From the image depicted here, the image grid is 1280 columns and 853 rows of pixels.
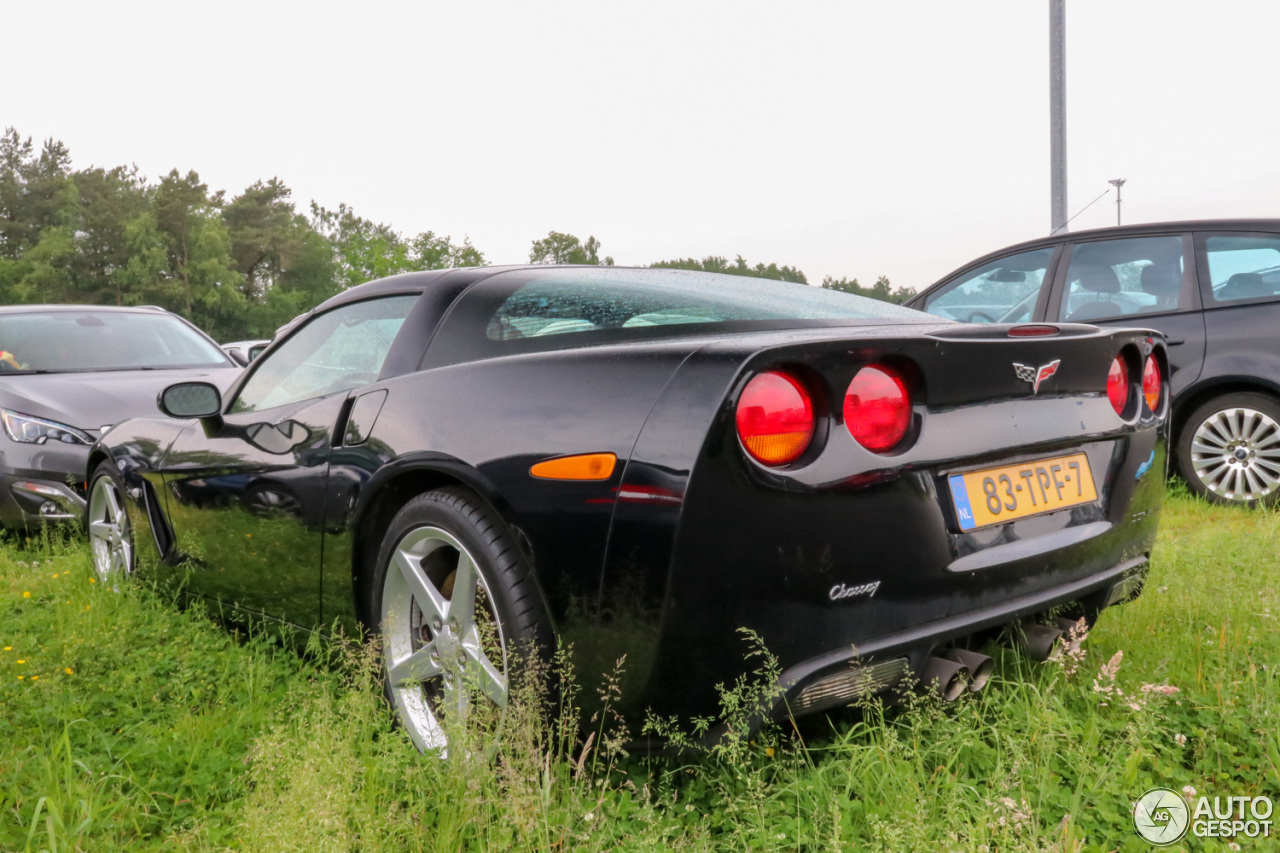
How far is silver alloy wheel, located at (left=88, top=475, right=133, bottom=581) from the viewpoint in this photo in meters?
4.37

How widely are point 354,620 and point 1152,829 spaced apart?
194cm

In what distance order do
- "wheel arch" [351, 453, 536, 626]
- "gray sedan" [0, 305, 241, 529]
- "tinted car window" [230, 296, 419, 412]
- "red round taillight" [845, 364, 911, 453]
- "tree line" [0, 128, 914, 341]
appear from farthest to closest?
"tree line" [0, 128, 914, 341]
"gray sedan" [0, 305, 241, 529]
"tinted car window" [230, 296, 419, 412]
"wheel arch" [351, 453, 536, 626]
"red round taillight" [845, 364, 911, 453]

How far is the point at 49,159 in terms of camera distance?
2525 inches

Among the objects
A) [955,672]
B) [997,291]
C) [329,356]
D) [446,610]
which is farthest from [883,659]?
[997,291]

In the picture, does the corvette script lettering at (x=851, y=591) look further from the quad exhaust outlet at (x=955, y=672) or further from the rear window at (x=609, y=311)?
the rear window at (x=609, y=311)

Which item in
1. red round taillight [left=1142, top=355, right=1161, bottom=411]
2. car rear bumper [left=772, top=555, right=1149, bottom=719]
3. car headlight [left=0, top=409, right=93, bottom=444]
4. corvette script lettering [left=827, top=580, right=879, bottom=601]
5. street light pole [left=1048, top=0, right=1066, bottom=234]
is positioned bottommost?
car rear bumper [left=772, top=555, right=1149, bottom=719]

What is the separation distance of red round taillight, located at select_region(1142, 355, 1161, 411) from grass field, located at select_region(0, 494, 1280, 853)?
0.70m

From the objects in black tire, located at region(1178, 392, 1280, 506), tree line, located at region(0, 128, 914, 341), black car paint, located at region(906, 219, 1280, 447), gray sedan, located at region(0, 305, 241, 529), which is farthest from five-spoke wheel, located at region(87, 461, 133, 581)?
tree line, located at region(0, 128, 914, 341)

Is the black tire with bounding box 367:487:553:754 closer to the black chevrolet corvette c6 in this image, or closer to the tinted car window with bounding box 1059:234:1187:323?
the black chevrolet corvette c6

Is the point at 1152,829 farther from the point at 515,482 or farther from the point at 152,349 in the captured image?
the point at 152,349

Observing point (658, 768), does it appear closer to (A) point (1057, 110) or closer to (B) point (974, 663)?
(B) point (974, 663)

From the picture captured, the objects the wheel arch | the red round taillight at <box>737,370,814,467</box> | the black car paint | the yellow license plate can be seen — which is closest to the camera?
the red round taillight at <box>737,370,814,467</box>

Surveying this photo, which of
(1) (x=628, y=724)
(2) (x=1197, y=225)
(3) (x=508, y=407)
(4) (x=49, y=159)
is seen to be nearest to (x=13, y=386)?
(3) (x=508, y=407)

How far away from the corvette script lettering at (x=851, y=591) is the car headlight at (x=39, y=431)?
4874 millimetres
